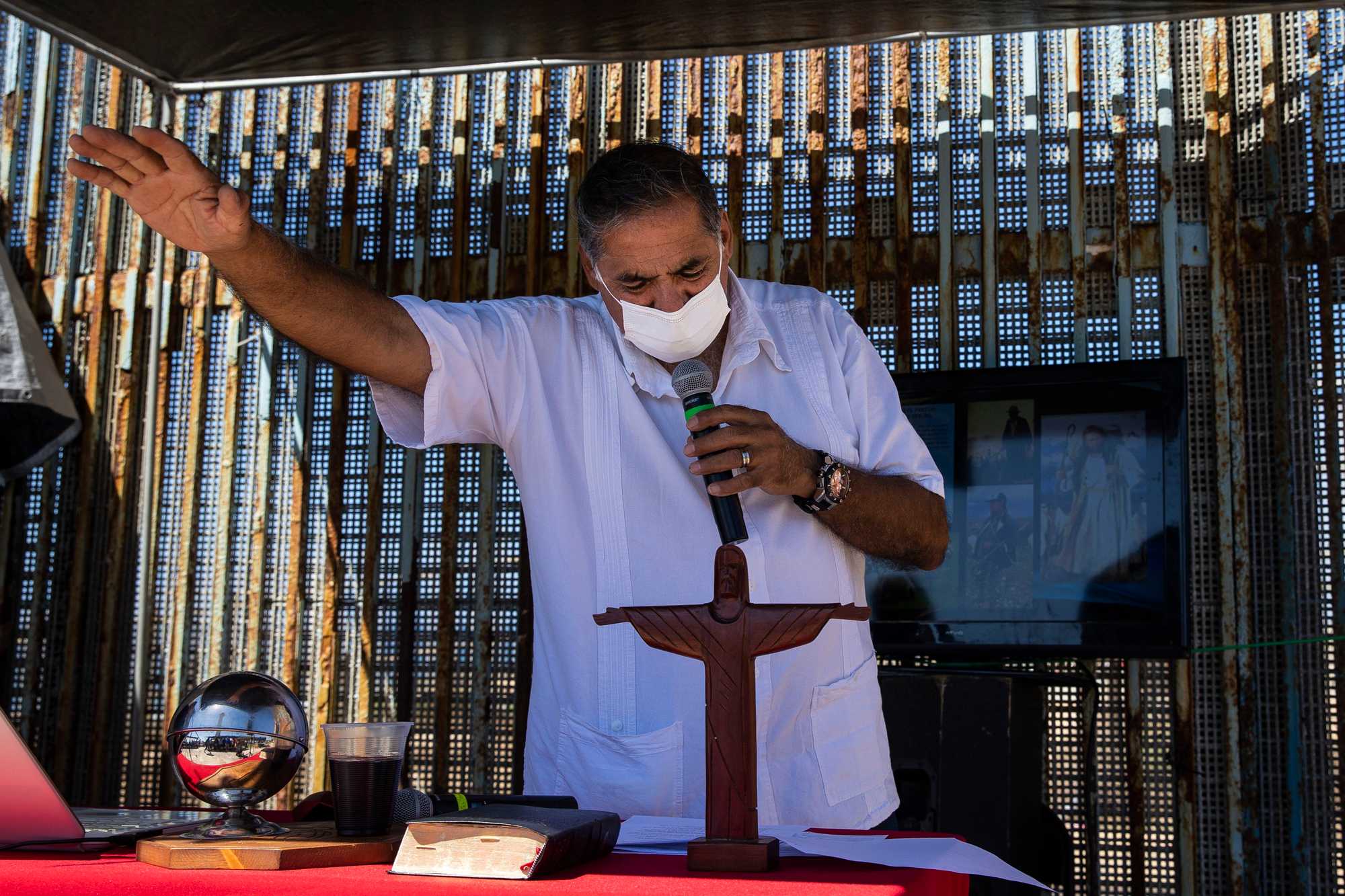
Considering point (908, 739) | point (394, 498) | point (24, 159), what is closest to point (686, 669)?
point (908, 739)

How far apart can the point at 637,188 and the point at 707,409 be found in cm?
57

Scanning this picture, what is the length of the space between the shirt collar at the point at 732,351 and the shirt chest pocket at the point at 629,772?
1.94 ft

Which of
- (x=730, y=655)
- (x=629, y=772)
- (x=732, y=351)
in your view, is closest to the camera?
(x=730, y=655)

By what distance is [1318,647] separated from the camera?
4.44 m

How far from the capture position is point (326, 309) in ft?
6.48

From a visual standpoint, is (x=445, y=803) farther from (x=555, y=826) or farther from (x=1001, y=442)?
(x=1001, y=442)

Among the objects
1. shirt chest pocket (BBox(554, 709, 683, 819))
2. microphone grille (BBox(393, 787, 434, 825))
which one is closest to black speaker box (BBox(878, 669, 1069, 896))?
shirt chest pocket (BBox(554, 709, 683, 819))

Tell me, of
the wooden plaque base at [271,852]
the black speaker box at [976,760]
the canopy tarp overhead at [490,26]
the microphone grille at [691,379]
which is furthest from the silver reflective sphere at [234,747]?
the canopy tarp overhead at [490,26]

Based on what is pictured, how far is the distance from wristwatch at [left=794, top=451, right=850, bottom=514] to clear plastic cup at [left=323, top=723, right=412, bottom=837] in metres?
0.75

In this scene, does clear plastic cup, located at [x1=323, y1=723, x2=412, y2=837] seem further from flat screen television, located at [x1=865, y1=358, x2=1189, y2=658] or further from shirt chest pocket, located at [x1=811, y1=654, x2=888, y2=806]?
flat screen television, located at [x1=865, y1=358, x2=1189, y2=658]

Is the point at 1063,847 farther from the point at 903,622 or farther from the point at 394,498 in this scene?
the point at 394,498

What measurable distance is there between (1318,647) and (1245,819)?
0.63 m

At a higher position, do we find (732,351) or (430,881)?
(732,351)

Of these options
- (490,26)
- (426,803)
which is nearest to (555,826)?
(426,803)
